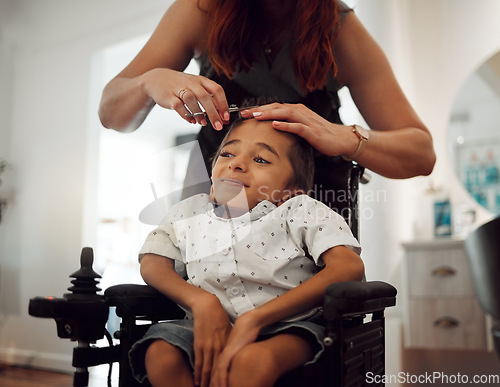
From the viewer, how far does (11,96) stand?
123cm

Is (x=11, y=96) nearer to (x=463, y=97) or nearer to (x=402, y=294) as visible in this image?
(x=402, y=294)

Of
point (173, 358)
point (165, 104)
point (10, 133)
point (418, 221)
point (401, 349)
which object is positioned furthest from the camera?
point (418, 221)

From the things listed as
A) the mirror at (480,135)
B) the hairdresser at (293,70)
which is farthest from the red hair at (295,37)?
the mirror at (480,135)

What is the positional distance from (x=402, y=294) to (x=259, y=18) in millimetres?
1334

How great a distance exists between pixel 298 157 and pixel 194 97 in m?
0.22

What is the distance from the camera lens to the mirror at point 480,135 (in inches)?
84.0

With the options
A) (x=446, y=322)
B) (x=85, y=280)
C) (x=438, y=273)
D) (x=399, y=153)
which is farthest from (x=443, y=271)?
(x=85, y=280)

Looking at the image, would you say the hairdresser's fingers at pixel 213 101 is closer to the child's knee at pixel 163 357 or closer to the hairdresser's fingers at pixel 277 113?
the hairdresser's fingers at pixel 277 113

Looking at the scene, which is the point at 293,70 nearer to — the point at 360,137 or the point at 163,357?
the point at 360,137

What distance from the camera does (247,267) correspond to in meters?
0.78

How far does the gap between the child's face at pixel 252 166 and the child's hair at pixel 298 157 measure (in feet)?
0.03

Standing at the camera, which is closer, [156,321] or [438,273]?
[156,321]

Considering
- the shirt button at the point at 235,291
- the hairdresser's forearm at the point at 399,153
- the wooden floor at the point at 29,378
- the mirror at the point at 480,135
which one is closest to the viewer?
the shirt button at the point at 235,291

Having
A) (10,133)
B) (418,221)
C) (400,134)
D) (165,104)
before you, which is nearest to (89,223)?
(10,133)
